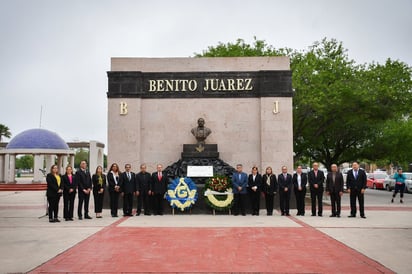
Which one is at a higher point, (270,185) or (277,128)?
(277,128)

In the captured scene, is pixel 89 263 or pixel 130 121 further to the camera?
pixel 130 121

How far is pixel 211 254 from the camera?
830 centimetres

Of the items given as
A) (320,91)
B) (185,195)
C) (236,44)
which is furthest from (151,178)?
(236,44)

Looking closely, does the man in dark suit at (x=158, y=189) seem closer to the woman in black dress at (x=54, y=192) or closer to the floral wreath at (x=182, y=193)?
the floral wreath at (x=182, y=193)

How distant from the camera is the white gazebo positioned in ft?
124

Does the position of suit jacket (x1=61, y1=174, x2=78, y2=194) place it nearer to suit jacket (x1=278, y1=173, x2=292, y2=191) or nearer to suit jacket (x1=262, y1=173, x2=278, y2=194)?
suit jacket (x1=262, y1=173, x2=278, y2=194)

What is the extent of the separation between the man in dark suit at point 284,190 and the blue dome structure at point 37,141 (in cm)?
2796

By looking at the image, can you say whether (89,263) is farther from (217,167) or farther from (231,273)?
(217,167)

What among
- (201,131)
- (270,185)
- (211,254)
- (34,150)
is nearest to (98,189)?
(201,131)

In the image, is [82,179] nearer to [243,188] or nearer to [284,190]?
[243,188]

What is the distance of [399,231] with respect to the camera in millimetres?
11117

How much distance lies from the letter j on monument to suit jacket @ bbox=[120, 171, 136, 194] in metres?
3.66

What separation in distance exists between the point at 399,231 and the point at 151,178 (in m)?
8.11

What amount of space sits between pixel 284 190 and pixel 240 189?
61.5 inches
